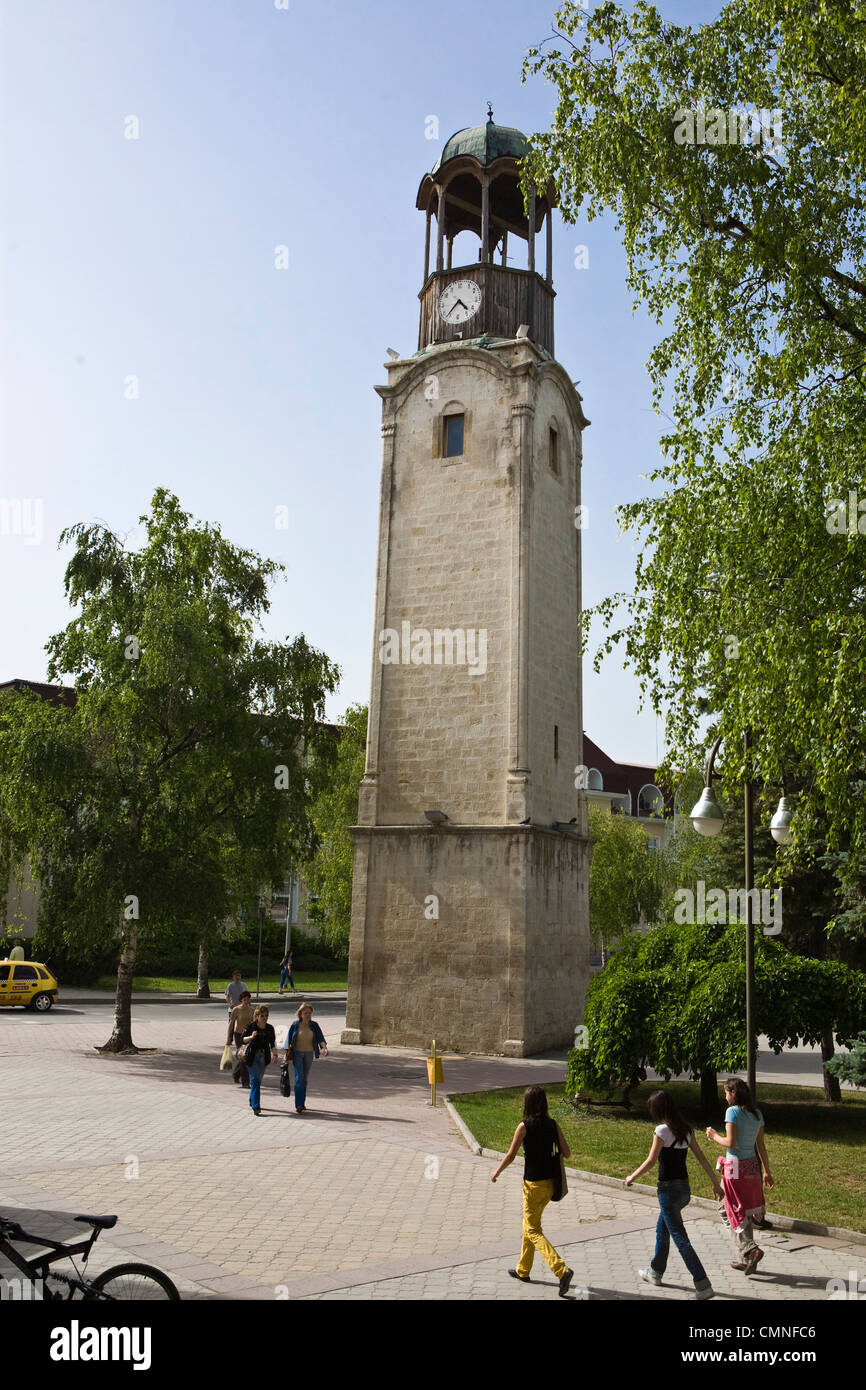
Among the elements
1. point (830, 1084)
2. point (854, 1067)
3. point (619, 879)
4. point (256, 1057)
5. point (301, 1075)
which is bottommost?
point (830, 1084)

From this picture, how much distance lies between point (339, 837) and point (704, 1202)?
3255 cm

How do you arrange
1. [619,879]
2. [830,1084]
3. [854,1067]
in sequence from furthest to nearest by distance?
[619,879] < [830,1084] < [854,1067]

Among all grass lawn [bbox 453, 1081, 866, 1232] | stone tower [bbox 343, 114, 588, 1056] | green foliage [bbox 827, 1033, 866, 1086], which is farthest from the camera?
stone tower [bbox 343, 114, 588, 1056]

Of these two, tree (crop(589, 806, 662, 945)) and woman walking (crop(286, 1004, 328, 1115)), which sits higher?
tree (crop(589, 806, 662, 945))

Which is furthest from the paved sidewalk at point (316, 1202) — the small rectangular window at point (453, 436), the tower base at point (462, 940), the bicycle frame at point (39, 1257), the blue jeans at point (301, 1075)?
the small rectangular window at point (453, 436)

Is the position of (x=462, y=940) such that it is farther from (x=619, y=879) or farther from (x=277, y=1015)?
(x=619, y=879)

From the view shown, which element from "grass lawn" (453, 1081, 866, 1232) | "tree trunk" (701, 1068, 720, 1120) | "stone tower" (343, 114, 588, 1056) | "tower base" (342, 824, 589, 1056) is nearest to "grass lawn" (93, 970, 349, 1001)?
"tower base" (342, 824, 589, 1056)

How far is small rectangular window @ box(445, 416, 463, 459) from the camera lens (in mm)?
26734

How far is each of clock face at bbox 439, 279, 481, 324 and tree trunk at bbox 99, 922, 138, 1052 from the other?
17.2m

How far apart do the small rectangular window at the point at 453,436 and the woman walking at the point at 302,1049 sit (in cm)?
1503

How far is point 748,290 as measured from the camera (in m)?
12.1

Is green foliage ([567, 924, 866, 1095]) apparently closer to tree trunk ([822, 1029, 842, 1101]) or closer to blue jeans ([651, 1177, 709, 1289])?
tree trunk ([822, 1029, 842, 1101])

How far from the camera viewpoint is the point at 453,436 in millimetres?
26875

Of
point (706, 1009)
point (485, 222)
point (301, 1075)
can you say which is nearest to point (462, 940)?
point (301, 1075)
